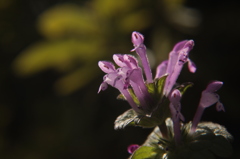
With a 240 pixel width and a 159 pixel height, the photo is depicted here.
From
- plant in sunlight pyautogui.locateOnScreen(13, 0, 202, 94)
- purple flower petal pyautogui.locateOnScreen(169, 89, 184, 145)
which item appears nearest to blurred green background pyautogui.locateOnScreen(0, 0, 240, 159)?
plant in sunlight pyautogui.locateOnScreen(13, 0, 202, 94)

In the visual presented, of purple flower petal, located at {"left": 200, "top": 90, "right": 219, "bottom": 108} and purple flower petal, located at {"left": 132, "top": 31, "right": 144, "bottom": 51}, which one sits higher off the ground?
purple flower petal, located at {"left": 132, "top": 31, "right": 144, "bottom": 51}

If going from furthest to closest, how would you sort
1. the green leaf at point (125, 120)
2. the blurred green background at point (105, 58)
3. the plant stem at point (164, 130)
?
the blurred green background at point (105, 58)
the plant stem at point (164, 130)
the green leaf at point (125, 120)

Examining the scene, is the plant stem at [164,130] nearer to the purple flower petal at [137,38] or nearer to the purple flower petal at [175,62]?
the purple flower petal at [175,62]

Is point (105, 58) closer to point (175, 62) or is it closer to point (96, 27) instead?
point (96, 27)

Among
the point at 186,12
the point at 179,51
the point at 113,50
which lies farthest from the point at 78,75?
the point at 179,51

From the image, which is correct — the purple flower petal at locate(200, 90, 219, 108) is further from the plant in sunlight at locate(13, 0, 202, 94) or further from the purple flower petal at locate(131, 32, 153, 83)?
the plant in sunlight at locate(13, 0, 202, 94)

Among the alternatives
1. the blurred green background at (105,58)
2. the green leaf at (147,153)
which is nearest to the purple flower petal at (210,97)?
the green leaf at (147,153)

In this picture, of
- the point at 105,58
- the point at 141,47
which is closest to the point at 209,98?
the point at 141,47

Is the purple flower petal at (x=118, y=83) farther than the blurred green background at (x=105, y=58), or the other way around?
the blurred green background at (x=105, y=58)
